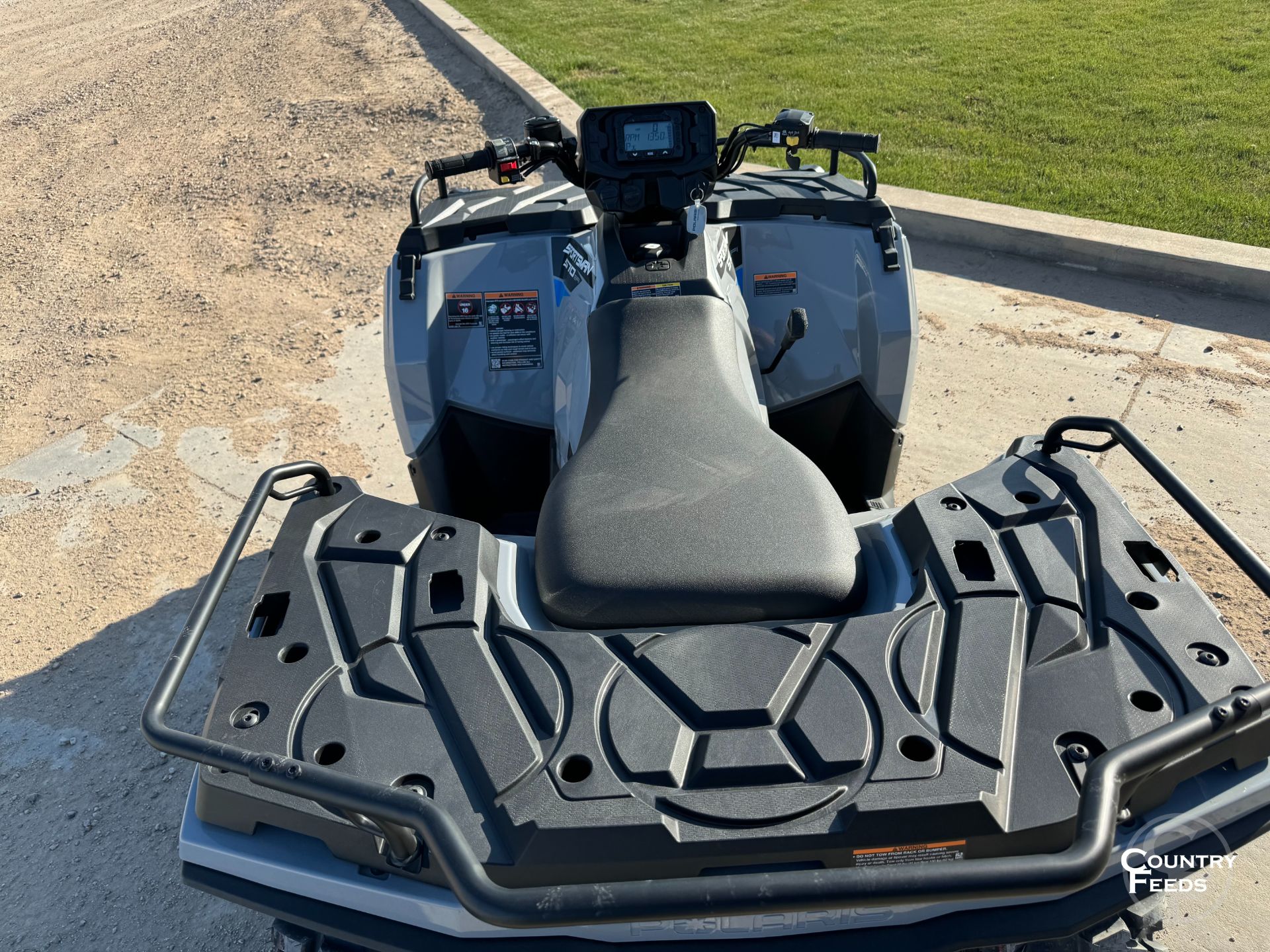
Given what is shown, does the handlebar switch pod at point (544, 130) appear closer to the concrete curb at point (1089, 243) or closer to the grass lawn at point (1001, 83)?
the concrete curb at point (1089, 243)

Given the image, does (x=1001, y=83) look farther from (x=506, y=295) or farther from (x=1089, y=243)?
(x=506, y=295)

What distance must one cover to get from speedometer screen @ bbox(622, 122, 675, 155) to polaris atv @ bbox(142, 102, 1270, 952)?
57 cm

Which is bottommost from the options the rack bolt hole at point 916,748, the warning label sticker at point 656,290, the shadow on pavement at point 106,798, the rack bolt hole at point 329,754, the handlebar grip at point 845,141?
the shadow on pavement at point 106,798

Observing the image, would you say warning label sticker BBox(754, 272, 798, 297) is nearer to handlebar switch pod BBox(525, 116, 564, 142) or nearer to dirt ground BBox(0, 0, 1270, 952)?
handlebar switch pod BBox(525, 116, 564, 142)

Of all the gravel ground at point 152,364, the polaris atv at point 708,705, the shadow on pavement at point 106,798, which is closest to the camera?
the polaris atv at point 708,705

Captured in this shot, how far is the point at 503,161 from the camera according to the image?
309cm

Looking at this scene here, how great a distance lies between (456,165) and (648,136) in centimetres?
71

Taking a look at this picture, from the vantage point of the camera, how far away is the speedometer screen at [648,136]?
9.83ft

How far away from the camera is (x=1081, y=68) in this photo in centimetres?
821

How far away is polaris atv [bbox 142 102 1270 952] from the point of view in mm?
1591

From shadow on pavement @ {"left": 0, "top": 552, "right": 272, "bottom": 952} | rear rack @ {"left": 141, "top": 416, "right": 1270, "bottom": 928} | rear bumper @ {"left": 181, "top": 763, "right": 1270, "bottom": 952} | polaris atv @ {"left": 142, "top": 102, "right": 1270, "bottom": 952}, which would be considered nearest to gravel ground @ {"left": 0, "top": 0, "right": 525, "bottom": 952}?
shadow on pavement @ {"left": 0, "top": 552, "right": 272, "bottom": 952}

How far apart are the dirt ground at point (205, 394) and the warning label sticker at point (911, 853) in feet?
5.07

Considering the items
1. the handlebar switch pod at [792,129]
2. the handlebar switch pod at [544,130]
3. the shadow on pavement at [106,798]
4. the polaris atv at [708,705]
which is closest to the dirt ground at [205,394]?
the shadow on pavement at [106,798]

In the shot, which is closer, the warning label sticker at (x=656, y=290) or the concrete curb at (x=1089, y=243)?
the warning label sticker at (x=656, y=290)
